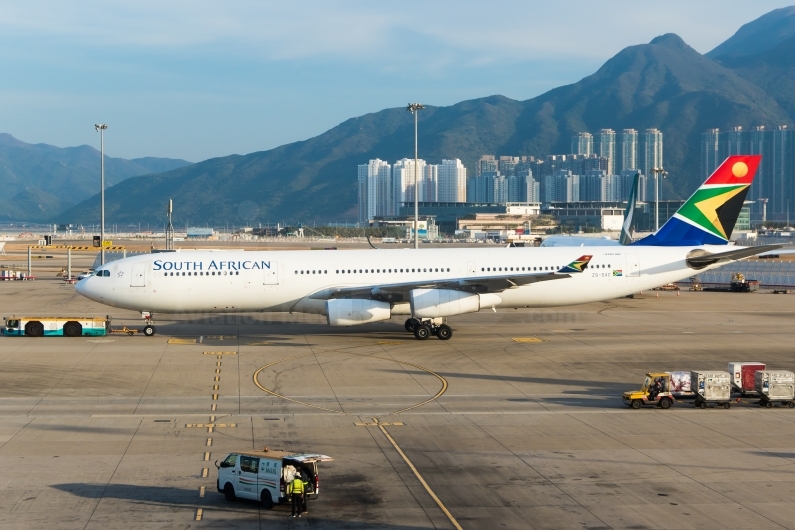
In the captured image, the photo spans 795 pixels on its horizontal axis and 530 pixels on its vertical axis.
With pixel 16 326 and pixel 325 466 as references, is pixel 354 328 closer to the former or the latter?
pixel 16 326

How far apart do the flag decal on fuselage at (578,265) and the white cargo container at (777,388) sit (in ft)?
46.8

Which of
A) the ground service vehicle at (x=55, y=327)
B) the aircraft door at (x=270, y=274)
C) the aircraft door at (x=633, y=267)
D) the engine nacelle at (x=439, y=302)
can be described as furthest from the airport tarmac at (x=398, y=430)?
the aircraft door at (x=633, y=267)

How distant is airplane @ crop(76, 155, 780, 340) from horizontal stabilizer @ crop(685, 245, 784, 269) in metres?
0.05

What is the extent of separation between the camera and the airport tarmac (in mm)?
18125

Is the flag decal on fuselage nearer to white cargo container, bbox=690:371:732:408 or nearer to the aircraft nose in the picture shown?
white cargo container, bbox=690:371:732:408

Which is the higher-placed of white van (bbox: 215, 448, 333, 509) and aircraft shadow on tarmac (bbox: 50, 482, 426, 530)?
white van (bbox: 215, 448, 333, 509)

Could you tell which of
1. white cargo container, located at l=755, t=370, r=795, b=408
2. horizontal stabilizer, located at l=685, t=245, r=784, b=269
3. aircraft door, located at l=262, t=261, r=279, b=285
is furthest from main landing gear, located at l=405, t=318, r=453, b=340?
white cargo container, located at l=755, t=370, r=795, b=408

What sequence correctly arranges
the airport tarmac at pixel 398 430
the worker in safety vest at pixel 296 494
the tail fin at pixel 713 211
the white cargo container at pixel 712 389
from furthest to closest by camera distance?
the tail fin at pixel 713 211
the white cargo container at pixel 712 389
the airport tarmac at pixel 398 430
the worker in safety vest at pixel 296 494

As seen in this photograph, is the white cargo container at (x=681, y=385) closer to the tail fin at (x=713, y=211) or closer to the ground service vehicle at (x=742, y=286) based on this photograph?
the tail fin at (x=713, y=211)

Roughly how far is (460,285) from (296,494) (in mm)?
25404

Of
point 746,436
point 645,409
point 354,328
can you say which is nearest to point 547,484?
point 746,436

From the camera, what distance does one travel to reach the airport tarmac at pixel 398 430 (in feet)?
59.5

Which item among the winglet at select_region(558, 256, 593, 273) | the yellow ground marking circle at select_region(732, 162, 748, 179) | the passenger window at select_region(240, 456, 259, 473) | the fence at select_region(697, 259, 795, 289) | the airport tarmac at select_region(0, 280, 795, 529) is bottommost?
the airport tarmac at select_region(0, 280, 795, 529)

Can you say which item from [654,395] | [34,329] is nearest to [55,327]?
[34,329]
